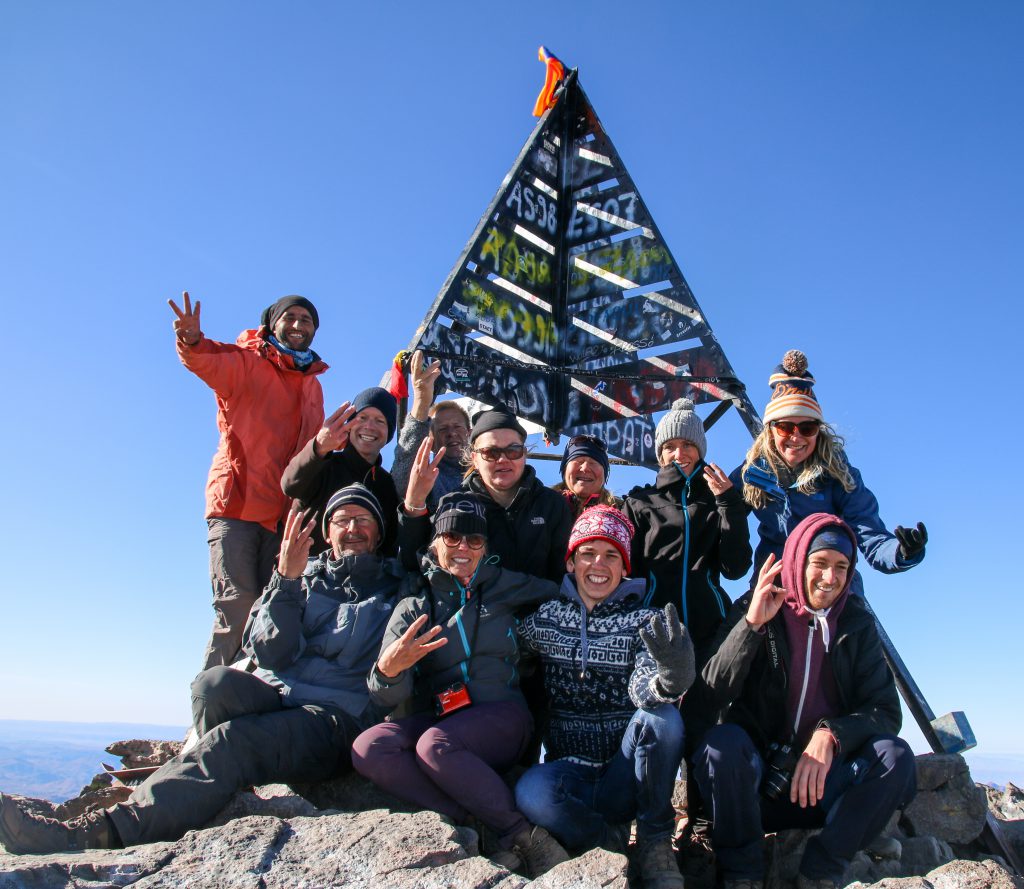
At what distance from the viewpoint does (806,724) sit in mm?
3709

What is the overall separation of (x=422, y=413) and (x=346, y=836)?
2945mm

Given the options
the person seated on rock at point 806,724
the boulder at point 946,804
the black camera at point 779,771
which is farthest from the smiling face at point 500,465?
the boulder at point 946,804

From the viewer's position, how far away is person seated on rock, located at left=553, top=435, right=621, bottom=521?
4.96m

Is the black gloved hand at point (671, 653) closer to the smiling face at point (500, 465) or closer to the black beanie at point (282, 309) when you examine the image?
the smiling face at point (500, 465)

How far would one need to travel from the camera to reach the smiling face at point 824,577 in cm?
376

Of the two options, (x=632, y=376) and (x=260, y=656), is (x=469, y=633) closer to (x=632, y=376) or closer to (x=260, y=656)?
(x=260, y=656)

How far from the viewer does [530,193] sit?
24.0ft

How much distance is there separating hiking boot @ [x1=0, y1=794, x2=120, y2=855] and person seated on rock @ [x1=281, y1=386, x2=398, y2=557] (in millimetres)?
1985

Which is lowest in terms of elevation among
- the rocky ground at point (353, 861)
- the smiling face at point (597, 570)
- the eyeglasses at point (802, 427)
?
the rocky ground at point (353, 861)

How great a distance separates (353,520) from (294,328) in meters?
1.82

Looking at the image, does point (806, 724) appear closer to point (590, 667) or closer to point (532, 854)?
point (590, 667)

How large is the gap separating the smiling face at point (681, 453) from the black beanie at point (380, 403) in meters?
1.68

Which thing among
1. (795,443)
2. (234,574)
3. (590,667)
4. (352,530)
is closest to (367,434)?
(352,530)

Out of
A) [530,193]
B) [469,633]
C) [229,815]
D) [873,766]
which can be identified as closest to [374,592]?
[469,633]
